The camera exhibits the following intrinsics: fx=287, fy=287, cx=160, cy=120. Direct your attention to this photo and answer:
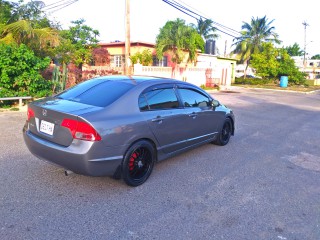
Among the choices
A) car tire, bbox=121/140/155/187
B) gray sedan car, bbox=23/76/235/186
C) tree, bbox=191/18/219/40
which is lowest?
car tire, bbox=121/140/155/187

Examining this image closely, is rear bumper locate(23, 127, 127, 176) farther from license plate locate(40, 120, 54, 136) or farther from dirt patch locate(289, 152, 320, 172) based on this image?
dirt patch locate(289, 152, 320, 172)

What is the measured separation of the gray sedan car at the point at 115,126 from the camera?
346 cm

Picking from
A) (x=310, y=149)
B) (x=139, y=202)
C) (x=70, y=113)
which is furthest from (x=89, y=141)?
(x=310, y=149)

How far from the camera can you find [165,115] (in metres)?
4.36

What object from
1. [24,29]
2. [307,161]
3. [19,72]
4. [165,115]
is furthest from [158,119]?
[24,29]

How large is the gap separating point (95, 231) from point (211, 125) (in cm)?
334

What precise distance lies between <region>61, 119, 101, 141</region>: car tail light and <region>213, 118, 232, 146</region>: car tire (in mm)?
3305

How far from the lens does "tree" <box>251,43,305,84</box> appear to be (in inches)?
1261

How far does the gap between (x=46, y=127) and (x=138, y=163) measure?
132 cm

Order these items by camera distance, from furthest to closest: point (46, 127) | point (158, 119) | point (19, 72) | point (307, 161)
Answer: point (19, 72) → point (307, 161) → point (158, 119) → point (46, 127)

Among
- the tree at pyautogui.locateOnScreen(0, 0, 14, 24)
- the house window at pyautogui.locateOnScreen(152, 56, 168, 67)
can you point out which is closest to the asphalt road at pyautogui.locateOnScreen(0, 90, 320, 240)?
the tree at pyautogui.locateOnScreen(0, 0, 14, 24)

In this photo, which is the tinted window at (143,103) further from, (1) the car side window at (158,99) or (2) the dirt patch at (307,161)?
(2) the dirt patch at (307,161)

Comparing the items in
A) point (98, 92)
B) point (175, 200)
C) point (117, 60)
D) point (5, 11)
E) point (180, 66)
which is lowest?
point (175, 200)

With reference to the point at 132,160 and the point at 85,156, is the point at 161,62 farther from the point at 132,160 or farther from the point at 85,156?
the point at 85,156
